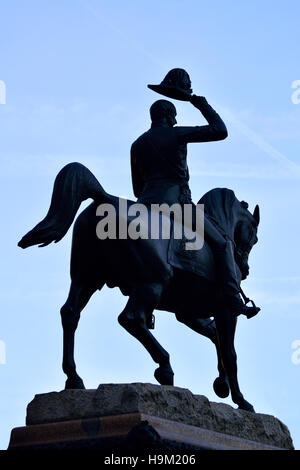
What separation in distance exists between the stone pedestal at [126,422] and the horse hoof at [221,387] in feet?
3.65

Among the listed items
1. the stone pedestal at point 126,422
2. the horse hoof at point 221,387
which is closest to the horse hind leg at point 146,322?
the stone pedestal at point 126,422

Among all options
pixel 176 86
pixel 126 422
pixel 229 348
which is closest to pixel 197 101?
pixel 176 86

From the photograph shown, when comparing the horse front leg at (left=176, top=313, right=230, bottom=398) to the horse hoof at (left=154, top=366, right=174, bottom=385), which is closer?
the horse hoof at (left=154, top=366, right=174, bottom=385)

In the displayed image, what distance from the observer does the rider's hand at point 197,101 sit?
37.7 feet

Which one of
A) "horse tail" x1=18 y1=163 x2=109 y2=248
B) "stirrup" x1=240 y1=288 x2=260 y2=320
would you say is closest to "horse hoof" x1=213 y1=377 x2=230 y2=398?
"stirrup" x1=240 y1=288 x2=260 y2=320

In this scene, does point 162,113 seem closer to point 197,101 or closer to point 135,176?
point 197,101

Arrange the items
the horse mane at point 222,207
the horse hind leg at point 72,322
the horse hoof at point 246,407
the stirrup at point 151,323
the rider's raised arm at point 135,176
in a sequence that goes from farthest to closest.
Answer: the horse mane at point 222,207 < the rider's raised arm at point 135,176 < the horse hoof at point 246,407 < the stirrup at point 151,323 < the horse hind leg at point 72,322

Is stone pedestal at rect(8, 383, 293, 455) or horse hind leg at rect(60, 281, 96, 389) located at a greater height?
horse hind leg at rect(60, 281, 96, 389)

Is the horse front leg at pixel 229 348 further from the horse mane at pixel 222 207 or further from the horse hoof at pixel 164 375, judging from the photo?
the horse hoof at pixel 164 375

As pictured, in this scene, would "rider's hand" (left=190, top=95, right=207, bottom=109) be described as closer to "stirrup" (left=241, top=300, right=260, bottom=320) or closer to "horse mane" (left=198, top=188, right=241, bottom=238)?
"horse mane" (left=198, top=188, right=241, bottom=238)

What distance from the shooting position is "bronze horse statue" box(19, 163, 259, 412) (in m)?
10.1

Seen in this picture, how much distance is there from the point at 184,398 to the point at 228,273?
65.3 inches
